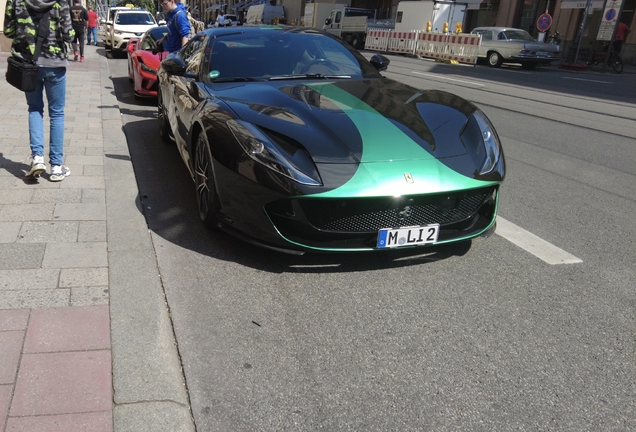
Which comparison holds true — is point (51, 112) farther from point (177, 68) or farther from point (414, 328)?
point (414, 328)

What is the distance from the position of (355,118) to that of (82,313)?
6.43ft

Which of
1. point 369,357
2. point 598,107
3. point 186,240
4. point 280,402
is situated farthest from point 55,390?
point 598,107

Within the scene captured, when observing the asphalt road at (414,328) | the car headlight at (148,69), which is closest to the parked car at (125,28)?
the car headlight at (148,69)

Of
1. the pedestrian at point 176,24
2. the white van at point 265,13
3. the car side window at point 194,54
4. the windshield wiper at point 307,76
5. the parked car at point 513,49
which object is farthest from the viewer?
the white van at point 265,13

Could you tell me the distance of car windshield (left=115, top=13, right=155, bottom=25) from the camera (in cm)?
1859

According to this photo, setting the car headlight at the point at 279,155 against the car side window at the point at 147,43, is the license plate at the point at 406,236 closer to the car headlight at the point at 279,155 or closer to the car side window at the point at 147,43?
the car headlight at the point at 279,155

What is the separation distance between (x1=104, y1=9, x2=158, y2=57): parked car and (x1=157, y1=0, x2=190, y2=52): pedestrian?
11091 mm

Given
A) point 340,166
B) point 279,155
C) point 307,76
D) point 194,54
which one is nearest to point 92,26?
point 194,54

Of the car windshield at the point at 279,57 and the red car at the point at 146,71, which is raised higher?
the car windshield at the point at 279,57

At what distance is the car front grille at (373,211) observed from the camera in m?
3.08

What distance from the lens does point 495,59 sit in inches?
927

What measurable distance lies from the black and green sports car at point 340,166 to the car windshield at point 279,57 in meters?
0.33

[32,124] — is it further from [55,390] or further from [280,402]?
[280,402]

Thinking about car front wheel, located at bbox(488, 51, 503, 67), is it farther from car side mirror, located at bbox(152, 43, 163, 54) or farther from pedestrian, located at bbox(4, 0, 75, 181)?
pedestrian, located at bbox(4, 0, 75, 181)
